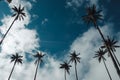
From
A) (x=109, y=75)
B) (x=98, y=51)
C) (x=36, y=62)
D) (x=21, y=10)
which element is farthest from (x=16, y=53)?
(x=109, y=75)

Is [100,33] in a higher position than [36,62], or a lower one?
lower

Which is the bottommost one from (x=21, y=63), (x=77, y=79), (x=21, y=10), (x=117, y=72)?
(x=117, y=72)

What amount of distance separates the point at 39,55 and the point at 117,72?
3375 centimetres

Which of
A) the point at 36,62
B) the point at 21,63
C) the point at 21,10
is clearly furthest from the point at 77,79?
the point at 21,10

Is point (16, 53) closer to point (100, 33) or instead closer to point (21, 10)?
point (21, 10)

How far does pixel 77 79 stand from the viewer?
54031mm

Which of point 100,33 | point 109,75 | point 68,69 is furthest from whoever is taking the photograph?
point 68,69

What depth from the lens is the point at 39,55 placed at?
59219mm

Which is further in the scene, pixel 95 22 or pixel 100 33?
pixel 95 22

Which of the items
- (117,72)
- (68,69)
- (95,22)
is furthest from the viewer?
(68,69)

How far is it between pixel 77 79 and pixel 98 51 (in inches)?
507

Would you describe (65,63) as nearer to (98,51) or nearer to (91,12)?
(98,51)

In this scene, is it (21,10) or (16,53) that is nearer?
(21,10)

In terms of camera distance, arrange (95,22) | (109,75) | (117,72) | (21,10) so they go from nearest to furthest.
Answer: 1. (117,72)
2. (95,22)
3. (21,10)
4. (109,75)
